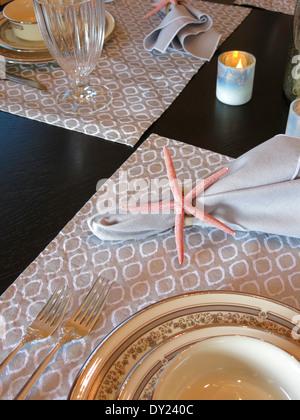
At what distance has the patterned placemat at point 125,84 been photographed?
2.90 ft

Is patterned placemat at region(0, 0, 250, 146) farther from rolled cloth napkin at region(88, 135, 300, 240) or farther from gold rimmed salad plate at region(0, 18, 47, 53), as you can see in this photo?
rolled cloth napkin at region(88, 135, 300, 240)

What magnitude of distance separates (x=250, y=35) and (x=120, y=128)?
498 millimetres

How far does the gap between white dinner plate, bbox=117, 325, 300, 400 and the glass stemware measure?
0.56 metres

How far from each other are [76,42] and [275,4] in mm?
672

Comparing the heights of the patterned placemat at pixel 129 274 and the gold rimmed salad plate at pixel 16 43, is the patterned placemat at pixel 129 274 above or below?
below

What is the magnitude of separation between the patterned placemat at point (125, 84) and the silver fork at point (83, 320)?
1.08ft

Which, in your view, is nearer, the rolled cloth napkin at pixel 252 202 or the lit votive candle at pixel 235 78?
the rolled cloth napkin at pixel 252 202

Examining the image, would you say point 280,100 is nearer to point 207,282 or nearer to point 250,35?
point 250,35

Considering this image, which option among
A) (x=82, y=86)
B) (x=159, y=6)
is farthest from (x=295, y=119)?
(x=159, y=6)

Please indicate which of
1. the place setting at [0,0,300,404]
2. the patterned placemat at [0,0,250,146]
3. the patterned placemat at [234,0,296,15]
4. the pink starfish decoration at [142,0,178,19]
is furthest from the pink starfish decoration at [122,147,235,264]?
the patterned placemat at [234,0,296,15]

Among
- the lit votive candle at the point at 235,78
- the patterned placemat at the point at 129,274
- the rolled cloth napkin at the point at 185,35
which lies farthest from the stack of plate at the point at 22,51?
the patterned placemat at the point at 129,274

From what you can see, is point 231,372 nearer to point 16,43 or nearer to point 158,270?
point 158,270

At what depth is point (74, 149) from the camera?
830 millimetres

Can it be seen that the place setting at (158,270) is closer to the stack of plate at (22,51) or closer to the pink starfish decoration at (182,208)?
the pink starfish decoration at (182,208)
